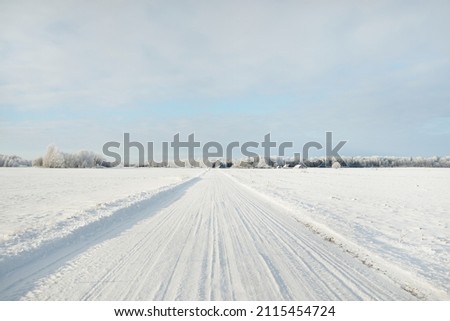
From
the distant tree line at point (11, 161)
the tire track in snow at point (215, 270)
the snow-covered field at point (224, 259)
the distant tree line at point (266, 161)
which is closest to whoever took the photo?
the tire track in snow at point (215, 270)

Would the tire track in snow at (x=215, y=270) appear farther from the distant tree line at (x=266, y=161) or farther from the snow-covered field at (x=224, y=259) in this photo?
the distant tree line at (x=266, y=161)

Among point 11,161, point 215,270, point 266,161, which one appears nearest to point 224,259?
point 215,270

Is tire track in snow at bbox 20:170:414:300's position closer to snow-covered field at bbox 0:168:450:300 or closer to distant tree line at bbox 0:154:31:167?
snow-covered field at bbox 0:168:450:300

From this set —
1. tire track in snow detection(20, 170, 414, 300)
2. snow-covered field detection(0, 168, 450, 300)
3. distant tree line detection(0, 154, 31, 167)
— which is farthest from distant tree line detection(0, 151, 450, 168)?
tire track in snow detection(20, 170, 414, 300)

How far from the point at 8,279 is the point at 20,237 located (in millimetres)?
3235

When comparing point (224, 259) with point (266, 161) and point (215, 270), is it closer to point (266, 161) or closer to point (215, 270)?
point (215, 270)

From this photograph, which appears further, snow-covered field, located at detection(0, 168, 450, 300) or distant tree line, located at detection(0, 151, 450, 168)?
distant tree line, located at detection(0, 151, 450, 168)

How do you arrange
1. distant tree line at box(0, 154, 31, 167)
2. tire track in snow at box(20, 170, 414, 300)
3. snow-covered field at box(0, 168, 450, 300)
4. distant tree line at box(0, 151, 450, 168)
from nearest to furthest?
1. tire track in snow at box(20, 170, 414, 300)
2. snow-covered field at box(0, 168, 450, 300)
3. distant tree line at box(0, 151, 450, 168)
4. distant tree line at box(0, 154, 31, 167)

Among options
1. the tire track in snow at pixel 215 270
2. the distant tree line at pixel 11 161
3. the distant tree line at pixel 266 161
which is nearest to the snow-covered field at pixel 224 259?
the tire track in snow at pixel 215 270

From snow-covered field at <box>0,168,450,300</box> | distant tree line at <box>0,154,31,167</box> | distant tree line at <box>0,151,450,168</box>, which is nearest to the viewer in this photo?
snow-covered field at <box>0,168,450,300</box>

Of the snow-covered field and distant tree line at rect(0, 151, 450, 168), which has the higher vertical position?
distant tree line at rect(0, 151, 450, 168)
